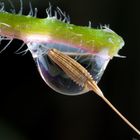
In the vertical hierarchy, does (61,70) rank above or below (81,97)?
above

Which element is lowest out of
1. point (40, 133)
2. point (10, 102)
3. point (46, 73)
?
point (40, 133)

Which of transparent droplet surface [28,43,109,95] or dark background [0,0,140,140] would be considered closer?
transparent droplet surface [28,43,109,95]

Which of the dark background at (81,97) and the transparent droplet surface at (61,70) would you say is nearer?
the transparent droplet surface at (61,70)

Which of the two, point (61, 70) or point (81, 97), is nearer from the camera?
point (61, 70)

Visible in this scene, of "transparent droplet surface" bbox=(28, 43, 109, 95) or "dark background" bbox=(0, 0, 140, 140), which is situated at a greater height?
"transparent droplet surface" bbox=(28, 43, 109, 95)

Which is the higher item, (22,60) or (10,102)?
(22,60)

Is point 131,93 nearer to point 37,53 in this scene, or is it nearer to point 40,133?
point 40,133

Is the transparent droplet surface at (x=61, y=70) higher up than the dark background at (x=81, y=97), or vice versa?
the transparent droplet surface at (x=61, y=70)

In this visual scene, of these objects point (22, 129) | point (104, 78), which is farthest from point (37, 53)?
point (104, 78)
